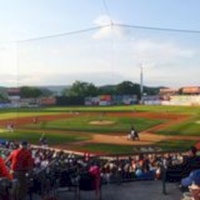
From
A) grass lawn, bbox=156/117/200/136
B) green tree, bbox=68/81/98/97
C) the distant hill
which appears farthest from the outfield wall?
the distant hill

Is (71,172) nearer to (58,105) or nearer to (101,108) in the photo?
(58,105)

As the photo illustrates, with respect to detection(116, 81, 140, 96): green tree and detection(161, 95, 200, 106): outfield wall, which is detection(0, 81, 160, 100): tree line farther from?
detection(161, 95, 200, 106): outfield wall

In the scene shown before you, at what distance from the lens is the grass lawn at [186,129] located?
28.8m

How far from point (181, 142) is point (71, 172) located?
50.3 feet

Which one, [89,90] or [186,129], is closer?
[89,90]

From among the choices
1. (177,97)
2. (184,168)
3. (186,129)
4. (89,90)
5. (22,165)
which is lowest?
(186,129)

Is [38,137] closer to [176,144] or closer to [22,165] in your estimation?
Answer: [176,144]

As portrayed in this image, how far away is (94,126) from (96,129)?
1.03 feet

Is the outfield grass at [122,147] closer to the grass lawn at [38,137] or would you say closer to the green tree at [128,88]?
the grass lawn at [38,137]

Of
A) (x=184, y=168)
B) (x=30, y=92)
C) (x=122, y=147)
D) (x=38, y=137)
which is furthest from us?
(x=38, y=137)

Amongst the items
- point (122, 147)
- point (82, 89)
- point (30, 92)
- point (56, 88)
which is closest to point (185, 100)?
point (122, 147)

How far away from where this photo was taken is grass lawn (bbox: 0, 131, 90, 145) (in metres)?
23.6

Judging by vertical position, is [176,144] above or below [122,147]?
above

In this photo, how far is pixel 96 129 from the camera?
27.6 m
